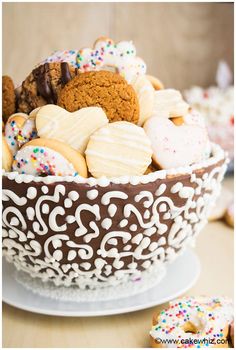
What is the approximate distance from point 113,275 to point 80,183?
14 cm

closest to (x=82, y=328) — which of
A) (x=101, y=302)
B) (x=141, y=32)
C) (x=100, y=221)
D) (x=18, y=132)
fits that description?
(x=101, y=302)

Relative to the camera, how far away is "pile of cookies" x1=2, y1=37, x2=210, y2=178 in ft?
1.92

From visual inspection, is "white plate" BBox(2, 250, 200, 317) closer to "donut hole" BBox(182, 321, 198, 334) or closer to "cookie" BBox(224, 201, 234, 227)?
"donut hole" BBox(182, 321, 198, 334)

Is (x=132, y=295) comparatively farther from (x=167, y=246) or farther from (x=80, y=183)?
(x=80, y=183)

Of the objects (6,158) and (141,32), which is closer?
(6,158)

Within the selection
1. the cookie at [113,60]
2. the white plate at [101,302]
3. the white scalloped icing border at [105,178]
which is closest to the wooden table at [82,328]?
the white plate at [101,302]

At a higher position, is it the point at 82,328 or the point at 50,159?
A: the point at 50,159

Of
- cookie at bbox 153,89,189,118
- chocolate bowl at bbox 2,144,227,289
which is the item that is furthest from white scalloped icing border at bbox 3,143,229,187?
cookie at bbox 153,89,189,118

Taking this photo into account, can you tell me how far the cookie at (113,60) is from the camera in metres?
0.68

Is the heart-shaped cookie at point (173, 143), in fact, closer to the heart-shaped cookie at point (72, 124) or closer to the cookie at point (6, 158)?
the heart-shaped cookie at point (72, 124)

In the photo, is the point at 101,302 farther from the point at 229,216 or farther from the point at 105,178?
the point at 229,216

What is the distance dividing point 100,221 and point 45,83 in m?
0.19

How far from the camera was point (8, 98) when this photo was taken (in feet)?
2.26

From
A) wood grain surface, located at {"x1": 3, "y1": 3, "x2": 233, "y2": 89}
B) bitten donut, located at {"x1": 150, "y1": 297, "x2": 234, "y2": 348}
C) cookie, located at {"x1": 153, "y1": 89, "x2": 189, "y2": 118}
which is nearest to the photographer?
bitten donut, located at {"x1": 150, "y1": 297, "x2": 234, "y2": 348}
